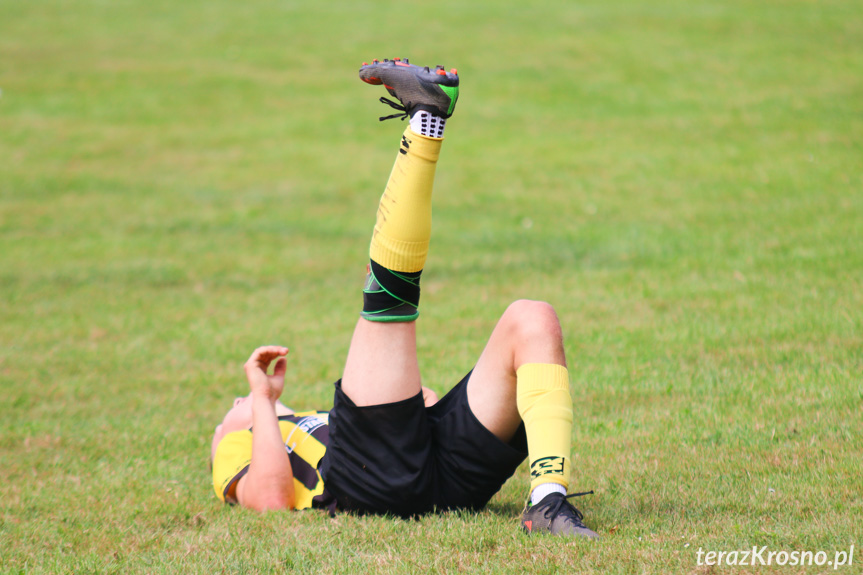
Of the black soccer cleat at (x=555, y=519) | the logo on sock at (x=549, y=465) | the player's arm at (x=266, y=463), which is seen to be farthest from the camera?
the player's arm at (x=266, y=463)

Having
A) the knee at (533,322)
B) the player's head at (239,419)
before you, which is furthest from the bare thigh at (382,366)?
the player's head at (239,419)

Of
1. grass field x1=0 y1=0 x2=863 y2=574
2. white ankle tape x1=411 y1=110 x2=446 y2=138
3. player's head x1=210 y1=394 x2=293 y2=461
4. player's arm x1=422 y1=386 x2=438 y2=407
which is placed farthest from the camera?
player's head x1=210 y1=394 x2=293 y2=461

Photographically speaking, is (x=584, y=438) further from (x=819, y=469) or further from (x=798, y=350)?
(x=798, y=350)

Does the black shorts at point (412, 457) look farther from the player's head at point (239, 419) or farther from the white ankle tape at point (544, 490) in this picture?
the player's head at point (239, 419)

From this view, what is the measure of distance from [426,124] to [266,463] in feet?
6.11

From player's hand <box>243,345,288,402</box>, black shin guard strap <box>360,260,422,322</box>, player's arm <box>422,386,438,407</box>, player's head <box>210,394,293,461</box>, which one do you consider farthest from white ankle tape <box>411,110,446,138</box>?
player's head <box>210,394,293,461</box>

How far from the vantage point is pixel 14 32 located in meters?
25.0

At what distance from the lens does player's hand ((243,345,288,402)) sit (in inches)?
180

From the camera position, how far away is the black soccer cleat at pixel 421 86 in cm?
390

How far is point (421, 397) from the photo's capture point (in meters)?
4.06

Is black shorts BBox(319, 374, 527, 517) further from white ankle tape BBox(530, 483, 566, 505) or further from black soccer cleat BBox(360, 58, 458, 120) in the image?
black soccer cleat BBox(360, 58, 458, 120)

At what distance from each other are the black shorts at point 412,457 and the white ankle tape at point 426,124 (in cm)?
122

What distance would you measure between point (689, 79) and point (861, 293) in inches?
460

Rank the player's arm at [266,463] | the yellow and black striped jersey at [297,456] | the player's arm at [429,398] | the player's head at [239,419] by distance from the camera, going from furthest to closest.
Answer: the player's head at [239,419] < the player's arm at [429,398] < the yellow and black striped jersey at [297,456] < the player's arm at [266,463]
